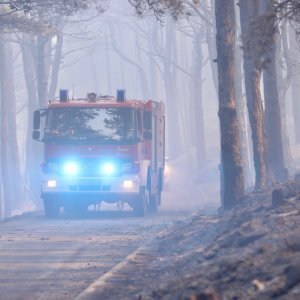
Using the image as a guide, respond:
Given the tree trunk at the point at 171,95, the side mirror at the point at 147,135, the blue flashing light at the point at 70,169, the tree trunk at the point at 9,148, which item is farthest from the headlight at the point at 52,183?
the tree trunk at the point at 171,95

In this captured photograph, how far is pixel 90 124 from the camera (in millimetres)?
26984

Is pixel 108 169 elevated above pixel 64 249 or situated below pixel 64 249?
above

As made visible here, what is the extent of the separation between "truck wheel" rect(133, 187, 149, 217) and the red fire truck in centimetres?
29

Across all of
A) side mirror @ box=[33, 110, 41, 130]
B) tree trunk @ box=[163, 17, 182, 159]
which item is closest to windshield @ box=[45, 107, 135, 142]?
side mirror @ box=[33, 110, 41, 130]

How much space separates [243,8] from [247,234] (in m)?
12.8

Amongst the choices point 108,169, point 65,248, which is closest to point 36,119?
point 108,169

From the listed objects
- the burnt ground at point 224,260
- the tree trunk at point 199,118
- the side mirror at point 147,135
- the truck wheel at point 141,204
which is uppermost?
the tree trunk at point 199,118

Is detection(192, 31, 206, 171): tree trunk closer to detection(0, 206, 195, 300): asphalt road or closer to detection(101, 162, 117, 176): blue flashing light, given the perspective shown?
detection(0, 206, 195, 300): asphalt road

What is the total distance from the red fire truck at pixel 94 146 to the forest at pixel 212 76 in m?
2.51

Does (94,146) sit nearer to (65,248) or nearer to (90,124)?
(90,124)

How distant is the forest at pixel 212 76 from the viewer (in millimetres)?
22375

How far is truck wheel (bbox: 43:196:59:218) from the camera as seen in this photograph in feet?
92.3

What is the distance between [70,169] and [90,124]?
1420 mm

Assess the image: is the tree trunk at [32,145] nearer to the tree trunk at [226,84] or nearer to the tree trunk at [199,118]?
the tree trunk at [199,118]
